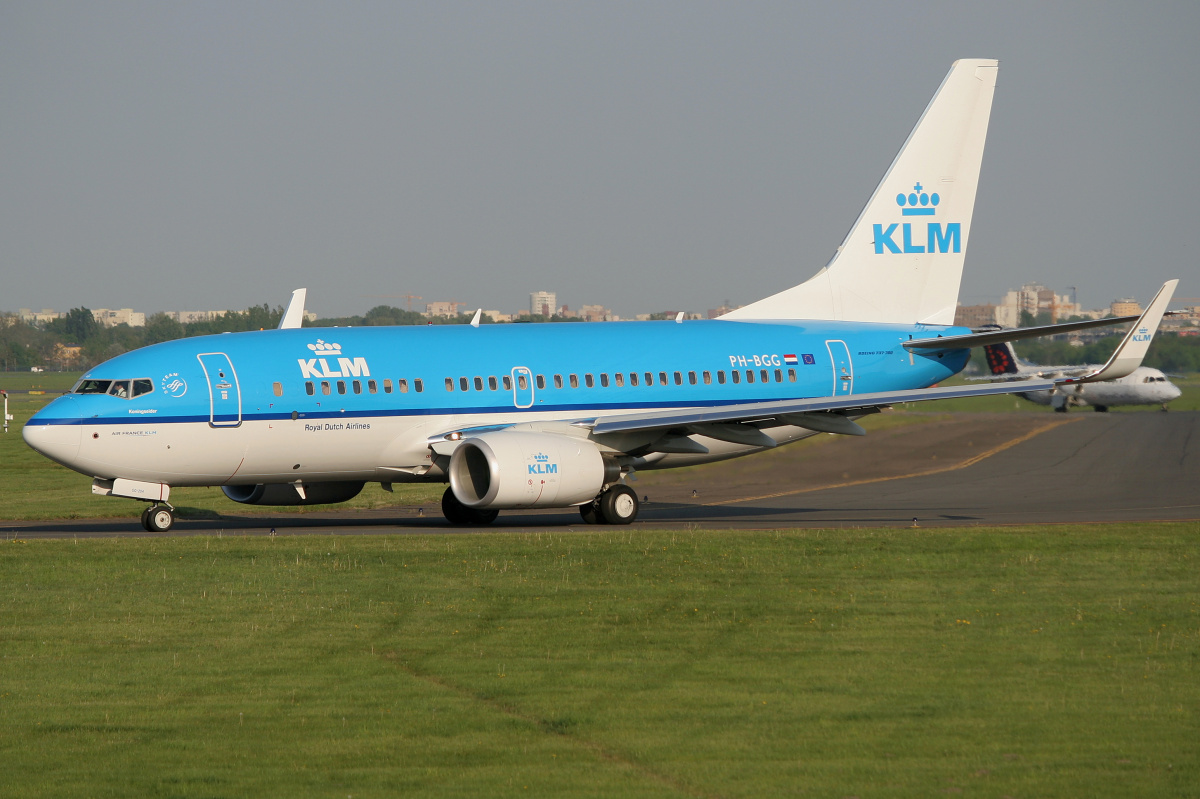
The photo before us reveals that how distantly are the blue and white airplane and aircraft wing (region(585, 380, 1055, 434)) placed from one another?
2.5 inches

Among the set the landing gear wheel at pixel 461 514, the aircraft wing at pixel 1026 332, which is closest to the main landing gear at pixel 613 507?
the landing gear wheel at pixel 461 514

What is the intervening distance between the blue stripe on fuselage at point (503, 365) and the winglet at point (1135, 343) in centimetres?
674

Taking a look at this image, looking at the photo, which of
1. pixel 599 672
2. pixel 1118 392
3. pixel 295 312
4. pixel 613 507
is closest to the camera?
pixel 599 672

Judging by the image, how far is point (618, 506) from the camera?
28719 millimetres

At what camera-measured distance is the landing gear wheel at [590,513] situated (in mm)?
28875

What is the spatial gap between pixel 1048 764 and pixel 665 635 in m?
5.77

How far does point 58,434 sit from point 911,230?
70.5 feet

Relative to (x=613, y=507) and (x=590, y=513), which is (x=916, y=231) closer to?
(x=613, y=507)

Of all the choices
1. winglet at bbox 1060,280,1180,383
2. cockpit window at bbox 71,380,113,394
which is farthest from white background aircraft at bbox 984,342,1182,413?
cockpit window at bbox 71,380,113,394

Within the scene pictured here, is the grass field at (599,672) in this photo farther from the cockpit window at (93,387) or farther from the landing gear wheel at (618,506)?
the landing gear wheel at (618,506)

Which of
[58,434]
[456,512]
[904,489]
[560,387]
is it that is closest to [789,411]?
[560,387]

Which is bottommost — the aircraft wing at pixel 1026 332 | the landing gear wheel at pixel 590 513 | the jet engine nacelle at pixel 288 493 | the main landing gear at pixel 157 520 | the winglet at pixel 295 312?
the landing gear wheel at pixel 590 513

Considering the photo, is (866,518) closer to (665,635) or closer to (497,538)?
(497,538)

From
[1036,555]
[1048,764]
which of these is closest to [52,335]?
[1036,555]
